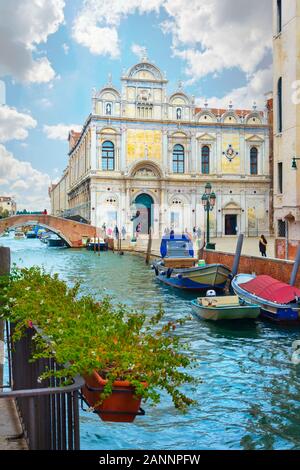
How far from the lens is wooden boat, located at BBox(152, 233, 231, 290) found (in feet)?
47.0

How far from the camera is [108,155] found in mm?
34656

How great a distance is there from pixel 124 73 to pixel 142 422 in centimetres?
3225

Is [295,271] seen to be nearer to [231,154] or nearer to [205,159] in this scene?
[205,159]

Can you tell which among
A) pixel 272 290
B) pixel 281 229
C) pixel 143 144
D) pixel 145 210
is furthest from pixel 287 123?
pixel 145 210

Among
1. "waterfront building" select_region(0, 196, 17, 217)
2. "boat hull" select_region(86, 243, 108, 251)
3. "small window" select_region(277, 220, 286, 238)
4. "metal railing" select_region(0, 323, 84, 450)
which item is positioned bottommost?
"metal railing" select_region(0, 323, 84, 450)

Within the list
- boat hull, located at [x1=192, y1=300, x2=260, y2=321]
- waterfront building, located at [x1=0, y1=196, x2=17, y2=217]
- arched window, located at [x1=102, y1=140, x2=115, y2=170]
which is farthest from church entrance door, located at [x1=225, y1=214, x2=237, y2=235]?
waterfront building, located at [x1=0, y1=196, x2=17, y2=217]

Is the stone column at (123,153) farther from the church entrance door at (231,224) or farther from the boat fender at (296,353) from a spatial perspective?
the boat fender at (296,353)

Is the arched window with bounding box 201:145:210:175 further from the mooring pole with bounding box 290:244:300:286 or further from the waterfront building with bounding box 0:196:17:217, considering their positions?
the waterfront building with bounding box 0:196:17:217

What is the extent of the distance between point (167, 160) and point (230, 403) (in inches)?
1207

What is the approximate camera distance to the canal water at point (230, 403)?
15.5 feet

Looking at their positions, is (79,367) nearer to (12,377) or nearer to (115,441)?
(12,377)

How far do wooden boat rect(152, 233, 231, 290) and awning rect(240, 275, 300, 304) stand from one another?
2.67m

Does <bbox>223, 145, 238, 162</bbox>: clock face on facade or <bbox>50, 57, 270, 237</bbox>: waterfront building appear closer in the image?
<bbox>50, 57, 270, 237</bbox>: waterfront building
